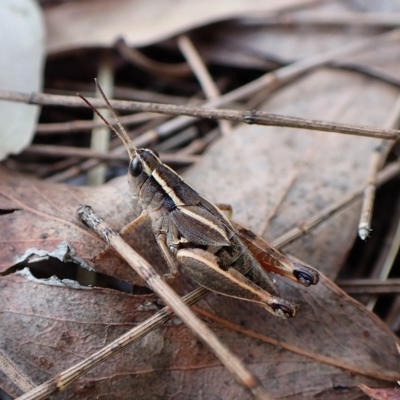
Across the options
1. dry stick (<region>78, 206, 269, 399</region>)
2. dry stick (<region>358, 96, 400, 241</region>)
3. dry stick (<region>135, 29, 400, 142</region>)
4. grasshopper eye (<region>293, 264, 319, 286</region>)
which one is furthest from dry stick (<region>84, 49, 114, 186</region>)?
dry stick (<region>358, 96, 400, 241</region>)

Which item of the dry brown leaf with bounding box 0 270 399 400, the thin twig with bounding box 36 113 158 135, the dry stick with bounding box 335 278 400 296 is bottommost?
the dry brown leaf with bounding box 0 270 399 400

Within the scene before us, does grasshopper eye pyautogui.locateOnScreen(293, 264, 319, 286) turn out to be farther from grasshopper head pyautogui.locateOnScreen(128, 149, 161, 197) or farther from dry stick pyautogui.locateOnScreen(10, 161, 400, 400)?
grasshopper head pyautogui.locateOnScreen(128, 149, 161, 197)

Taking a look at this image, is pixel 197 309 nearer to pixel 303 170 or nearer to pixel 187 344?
pixel 187 344

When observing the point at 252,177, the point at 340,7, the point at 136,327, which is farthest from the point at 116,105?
the point at 340,7

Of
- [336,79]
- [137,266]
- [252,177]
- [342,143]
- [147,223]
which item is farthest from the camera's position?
[336,79]

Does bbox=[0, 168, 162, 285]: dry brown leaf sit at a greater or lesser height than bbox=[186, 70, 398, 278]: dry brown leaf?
lesser

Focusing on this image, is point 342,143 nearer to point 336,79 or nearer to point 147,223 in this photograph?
point 336,79

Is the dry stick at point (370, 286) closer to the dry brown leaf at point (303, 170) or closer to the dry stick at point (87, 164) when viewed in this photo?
the dry brown leaf at point (303, 170)
